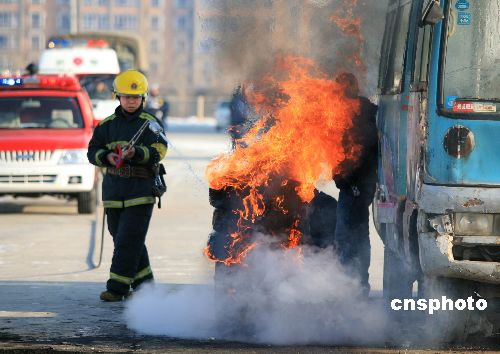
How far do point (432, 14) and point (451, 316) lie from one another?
1.95 m

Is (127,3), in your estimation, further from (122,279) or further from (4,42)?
(122,279)

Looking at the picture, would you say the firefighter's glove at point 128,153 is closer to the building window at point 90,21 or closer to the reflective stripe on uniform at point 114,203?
the reflective stripe on uniform at point 114,203

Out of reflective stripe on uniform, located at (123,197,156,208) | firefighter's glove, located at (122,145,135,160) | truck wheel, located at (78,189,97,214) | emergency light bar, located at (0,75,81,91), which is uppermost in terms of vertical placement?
emergency light bar, located at (0,75,81,91)

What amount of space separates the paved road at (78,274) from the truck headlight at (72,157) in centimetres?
79

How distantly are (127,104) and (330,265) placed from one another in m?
2.44

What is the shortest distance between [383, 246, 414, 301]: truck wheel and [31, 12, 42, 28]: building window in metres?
148

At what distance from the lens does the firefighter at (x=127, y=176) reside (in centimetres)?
1083

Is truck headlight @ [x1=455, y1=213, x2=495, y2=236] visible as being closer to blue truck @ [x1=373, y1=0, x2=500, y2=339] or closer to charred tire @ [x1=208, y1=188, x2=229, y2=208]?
blue truck @ [x1=373, y1=0, x2=500, y2=339]

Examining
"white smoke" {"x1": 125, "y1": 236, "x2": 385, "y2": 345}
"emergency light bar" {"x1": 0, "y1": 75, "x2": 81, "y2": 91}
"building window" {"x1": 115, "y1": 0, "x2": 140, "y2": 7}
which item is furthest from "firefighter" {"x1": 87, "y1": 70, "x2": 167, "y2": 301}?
"building window" {"x1": 115, "y1": 0, "x2": 140, "y2": 7}

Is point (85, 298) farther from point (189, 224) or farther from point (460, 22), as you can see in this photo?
point (189, 224)

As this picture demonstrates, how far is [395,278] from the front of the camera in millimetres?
10680

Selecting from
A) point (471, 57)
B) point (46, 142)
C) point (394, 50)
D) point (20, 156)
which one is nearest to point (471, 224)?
point (471, 57)

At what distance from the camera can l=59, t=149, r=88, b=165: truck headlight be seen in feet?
63.8

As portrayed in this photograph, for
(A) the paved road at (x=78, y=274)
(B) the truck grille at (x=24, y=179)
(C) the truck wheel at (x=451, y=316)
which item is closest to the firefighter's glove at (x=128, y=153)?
(A) the paved road at (x=78, y=274)
